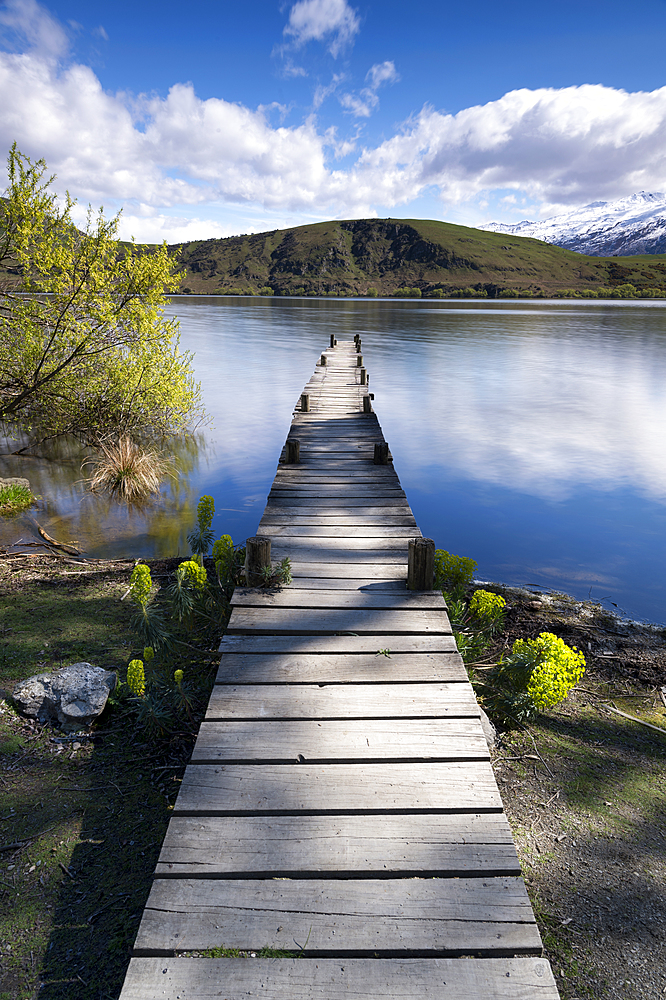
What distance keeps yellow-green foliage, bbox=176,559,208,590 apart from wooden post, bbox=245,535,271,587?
0.59 meters

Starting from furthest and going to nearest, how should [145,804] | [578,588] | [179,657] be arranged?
[578,588], [179,657], [145,804]

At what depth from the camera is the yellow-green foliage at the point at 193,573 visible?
482 centimetres

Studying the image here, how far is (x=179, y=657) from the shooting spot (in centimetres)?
492

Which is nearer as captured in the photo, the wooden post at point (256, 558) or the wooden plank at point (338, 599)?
the wooden plank at point (338, 599)

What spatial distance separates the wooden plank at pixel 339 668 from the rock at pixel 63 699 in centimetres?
112

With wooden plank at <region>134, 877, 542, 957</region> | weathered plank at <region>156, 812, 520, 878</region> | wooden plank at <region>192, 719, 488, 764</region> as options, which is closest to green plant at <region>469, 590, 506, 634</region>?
wooden plank at <region>192, 719, 488, 764</region>

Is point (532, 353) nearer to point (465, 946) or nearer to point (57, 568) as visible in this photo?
point (57, 568)

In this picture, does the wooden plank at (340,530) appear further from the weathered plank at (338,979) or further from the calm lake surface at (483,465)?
the weathered plank at (338,979)

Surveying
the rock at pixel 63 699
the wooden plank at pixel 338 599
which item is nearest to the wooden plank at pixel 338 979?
the rock at pixel 63 699

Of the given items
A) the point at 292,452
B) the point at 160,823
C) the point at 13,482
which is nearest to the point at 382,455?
the point at 292,452

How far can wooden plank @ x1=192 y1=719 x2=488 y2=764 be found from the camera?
2.84 m

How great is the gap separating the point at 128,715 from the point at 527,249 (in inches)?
6923

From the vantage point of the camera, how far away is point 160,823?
10.6 ft

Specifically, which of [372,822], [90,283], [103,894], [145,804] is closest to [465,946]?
[372,822]
